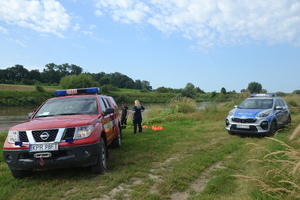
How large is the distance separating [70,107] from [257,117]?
22.3 ft

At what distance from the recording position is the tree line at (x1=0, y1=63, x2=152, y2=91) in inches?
3580

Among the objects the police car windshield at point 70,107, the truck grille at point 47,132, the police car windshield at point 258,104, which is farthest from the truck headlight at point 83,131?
the police car windshield at point 258,104

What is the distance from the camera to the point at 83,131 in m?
4.65

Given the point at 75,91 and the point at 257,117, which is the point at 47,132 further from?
the point at 257,117

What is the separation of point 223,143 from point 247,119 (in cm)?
167

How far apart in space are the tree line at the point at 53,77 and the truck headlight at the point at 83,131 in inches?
2751

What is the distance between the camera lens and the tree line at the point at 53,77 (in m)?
90.9

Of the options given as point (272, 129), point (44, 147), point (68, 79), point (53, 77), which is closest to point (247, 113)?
point (272, 129)

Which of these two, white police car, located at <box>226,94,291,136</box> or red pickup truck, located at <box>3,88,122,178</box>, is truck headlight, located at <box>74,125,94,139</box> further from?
white police car, located at <box>226,94,291,136</box>

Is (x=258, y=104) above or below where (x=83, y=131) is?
above

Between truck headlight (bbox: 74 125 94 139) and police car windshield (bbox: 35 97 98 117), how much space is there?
109cm

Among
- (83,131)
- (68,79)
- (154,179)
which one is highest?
(68,79)

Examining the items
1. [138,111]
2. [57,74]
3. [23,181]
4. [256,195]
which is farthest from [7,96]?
[57,74]

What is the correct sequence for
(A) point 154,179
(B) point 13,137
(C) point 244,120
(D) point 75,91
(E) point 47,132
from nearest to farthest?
(E) point 47,132 < (B) point 13,137 < (A) point 154,179 < (D) point 75,91 < (C) point 244,120
